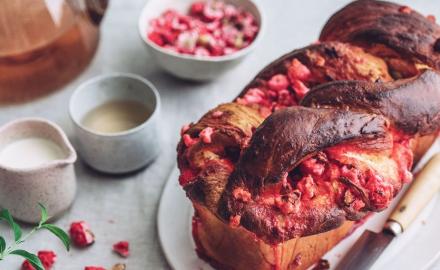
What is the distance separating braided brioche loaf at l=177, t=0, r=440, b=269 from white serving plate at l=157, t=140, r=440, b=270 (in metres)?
0.04

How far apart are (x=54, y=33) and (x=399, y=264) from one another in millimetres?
1451

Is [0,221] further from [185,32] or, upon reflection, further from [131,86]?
[185,32]

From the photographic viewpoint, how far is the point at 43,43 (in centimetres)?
254

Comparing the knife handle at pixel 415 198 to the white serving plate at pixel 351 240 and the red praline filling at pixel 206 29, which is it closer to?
the white serving plate at pixel 351 240

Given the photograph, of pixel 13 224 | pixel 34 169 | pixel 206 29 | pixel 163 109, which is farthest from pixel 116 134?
pixel 206 29

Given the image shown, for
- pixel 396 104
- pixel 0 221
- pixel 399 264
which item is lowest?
pixel 0 221

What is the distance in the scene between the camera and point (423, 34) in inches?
82.6

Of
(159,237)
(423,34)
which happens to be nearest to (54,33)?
(159,237)

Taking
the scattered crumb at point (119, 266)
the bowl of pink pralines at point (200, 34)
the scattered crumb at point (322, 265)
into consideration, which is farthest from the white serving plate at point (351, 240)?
the bowl of pink pralines at point (200, 34)

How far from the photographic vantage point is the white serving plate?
2037mm

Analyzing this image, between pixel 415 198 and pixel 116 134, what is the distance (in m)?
0.96

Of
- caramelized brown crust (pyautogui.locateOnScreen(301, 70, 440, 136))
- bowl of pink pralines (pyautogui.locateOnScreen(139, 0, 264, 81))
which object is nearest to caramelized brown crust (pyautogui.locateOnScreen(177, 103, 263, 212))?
caramelized brown crust (pyautogui.locateOnScreen(301, 70, 440, 136))

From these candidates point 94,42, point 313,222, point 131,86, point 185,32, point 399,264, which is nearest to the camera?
point 313,222

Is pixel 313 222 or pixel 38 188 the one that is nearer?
pixel 313 222
